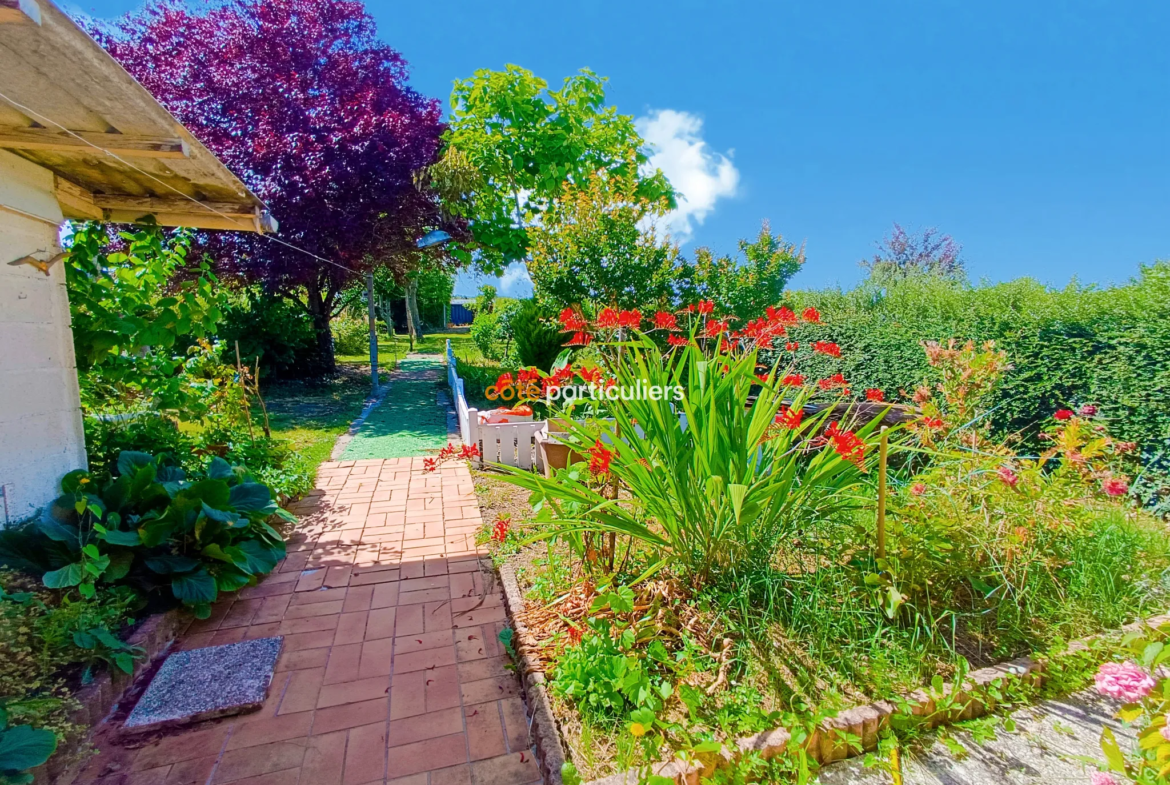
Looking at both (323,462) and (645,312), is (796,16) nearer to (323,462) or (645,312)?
(645,312)

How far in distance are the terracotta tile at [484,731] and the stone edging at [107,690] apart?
1.25m

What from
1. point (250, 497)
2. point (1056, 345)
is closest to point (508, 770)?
point (250, 497)

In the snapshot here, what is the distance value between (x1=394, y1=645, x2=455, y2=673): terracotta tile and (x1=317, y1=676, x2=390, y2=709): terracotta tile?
0.10m

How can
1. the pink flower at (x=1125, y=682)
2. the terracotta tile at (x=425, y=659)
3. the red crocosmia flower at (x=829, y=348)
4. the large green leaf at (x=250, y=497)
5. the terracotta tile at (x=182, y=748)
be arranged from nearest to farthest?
1. the pink flower at (x=1125, y=682)
2. the terracotta tile at (x=182, y=748)
3. the red crocosmia flower at (x=829, y=348)
4. the terracotta tile at (x=425, y=659)
5. the large green leaf at (x=250, y=497)

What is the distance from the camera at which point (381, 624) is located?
8.18ft

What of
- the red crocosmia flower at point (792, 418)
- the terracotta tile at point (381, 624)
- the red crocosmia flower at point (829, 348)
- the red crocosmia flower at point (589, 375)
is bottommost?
the terracotta tile at point (381, 624)

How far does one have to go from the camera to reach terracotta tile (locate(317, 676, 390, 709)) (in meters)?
1.98

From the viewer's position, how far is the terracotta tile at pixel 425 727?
181 centimetres

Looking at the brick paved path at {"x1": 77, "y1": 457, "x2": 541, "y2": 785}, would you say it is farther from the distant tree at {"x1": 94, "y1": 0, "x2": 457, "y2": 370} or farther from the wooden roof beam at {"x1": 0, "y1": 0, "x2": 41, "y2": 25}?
the distant tree at {"x1": 94, "y1": 0, "x2": 457, "y2": 370}

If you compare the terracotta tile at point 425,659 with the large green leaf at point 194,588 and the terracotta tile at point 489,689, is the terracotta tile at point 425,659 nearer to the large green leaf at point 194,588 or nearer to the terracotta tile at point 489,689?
the terracotta tile at point 489,689

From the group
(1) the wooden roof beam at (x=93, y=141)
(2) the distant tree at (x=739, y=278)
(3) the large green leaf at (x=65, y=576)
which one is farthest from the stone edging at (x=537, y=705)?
(2) the distant tree at (x=739, y=278)

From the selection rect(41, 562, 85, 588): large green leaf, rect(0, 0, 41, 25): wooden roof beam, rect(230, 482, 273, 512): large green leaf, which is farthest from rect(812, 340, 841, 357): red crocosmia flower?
rect(41, 562, 85, 588): large green leaf

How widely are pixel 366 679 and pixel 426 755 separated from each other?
53 centimetres

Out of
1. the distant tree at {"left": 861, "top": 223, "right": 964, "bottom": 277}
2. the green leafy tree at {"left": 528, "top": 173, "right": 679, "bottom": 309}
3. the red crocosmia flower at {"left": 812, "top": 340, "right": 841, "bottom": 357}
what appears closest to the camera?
the red crocosmia flower at {"left": 812, "top": 340, "right": 841, "bottom": 357}
